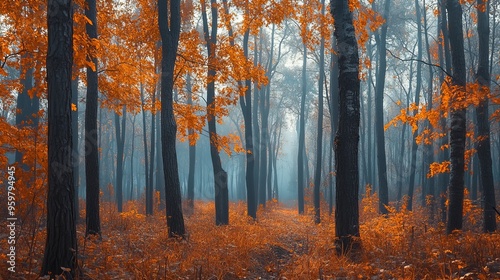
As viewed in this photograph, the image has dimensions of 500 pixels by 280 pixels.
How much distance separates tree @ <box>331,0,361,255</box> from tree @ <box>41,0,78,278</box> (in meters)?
4.54

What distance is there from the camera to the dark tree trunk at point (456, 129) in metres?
8.55

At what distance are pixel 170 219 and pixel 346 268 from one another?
16.4 feet

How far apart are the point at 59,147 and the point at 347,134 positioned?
15.7 feet

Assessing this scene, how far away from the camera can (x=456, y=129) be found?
8562 millimetres

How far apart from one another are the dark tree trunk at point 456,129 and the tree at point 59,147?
736cm

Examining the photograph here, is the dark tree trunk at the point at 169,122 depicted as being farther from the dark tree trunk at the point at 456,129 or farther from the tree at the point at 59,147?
the dark tree trunk at the point at 456,129

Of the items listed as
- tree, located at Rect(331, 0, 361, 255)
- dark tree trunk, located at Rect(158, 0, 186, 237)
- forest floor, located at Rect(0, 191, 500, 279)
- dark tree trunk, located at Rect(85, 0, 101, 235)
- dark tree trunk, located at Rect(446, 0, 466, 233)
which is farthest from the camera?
dark tree trunk, located at Rect(158, 0, 186, 237)

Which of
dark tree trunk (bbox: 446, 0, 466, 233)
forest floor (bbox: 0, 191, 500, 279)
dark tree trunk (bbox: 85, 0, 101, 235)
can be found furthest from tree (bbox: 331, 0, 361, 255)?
dark tree trunk (bbox: 85, 0, 101, 235)

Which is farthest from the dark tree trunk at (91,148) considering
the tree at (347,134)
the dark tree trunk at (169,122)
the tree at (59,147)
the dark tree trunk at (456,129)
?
the dark tree trunk at (456,129)

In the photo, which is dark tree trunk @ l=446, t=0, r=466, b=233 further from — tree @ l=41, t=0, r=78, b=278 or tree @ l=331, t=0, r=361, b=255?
tree @ l=41, t=0, r=78, b=278

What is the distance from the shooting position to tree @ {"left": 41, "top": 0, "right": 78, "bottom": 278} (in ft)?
16.2

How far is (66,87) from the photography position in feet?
16.7

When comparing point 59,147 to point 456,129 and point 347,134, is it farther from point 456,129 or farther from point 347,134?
point 456,129

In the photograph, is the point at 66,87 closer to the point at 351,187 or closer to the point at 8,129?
the point at 8,129
